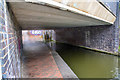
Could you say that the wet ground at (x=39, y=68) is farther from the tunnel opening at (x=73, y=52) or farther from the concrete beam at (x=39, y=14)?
the concrete beam at (x=39, y=14)

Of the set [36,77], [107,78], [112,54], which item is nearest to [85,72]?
[107,78]

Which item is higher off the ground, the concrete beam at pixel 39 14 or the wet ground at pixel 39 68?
the concrete beam at pixel 39 14

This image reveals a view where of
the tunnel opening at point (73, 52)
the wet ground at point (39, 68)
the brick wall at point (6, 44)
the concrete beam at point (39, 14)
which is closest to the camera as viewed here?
the brick wall at point (6, 44)

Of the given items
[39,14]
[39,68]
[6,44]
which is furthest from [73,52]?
[6,44]

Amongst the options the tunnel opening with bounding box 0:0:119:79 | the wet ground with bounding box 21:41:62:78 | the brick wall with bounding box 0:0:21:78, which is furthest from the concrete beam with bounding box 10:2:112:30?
the wet ground with bounding box 21:41:62:78

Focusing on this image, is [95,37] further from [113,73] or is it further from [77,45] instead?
[113,73]

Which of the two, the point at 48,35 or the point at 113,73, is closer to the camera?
the point at 113,73

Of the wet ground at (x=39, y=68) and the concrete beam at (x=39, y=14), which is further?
the wet ground at (x=39, y=68)

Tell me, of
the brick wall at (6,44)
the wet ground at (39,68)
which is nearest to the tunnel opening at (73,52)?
the wet ground at (39,68)

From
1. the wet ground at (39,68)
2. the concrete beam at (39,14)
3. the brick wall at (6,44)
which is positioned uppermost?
the concrete beam at (39,14)

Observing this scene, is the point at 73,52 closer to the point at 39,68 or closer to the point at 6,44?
the point at 39,68

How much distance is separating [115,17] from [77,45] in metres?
6.40

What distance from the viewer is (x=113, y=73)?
4.78 meters

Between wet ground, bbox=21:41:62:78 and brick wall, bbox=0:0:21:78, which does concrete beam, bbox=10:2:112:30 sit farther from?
wet ground, bbox=21:41:62:78
